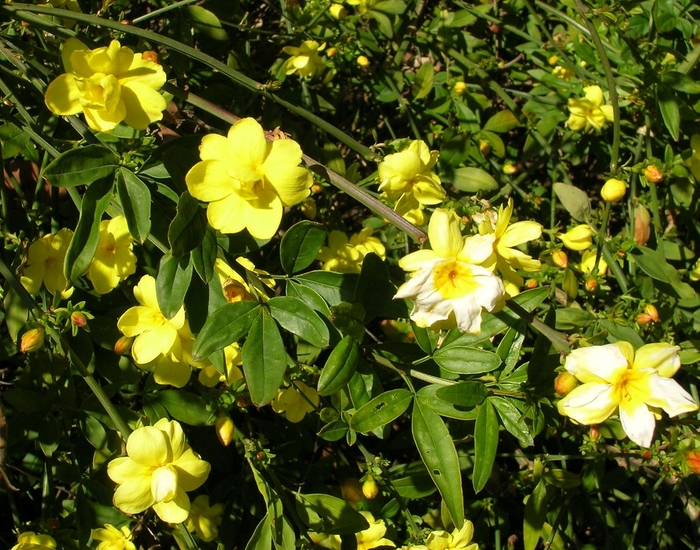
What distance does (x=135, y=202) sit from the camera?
4.74 feet

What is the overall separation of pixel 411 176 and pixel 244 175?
0.46 metres

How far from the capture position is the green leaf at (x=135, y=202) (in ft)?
4.64

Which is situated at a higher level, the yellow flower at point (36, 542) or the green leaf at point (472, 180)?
the green leaf at point (472, 180)

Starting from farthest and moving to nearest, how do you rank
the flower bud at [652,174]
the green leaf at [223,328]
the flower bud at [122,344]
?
the flower bud at [652,174] < the flower bud at [122,344] < the green leaf at [223,328]

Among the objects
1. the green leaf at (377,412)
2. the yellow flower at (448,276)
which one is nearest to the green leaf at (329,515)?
the green leaf at (377,412)

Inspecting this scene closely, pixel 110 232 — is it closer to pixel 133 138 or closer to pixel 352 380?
pixel 133 138

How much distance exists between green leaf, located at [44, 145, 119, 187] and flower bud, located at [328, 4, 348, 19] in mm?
1325

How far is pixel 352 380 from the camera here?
1.62 meters

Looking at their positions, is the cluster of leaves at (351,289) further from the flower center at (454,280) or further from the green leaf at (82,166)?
the flower center at (454,280)

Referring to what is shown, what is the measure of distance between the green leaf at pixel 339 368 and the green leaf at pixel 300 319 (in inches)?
1.6

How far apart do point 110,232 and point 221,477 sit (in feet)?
3.51

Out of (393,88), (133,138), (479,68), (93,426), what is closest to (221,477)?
(93,426)

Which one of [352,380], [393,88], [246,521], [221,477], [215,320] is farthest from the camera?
[393,88]

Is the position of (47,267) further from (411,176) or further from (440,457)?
(440,457)
